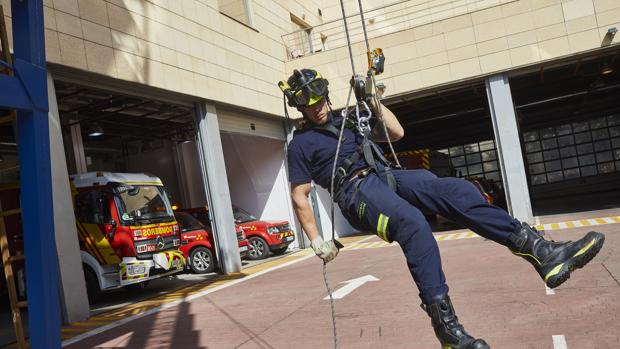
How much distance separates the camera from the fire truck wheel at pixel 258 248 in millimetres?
17734

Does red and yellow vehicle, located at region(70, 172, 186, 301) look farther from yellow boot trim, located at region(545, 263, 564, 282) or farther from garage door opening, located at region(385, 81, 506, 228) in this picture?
yellow boot trim, located at region(545, 263, 564, 282)

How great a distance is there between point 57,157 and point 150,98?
3.81m

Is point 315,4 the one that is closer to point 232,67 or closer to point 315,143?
point 232,67

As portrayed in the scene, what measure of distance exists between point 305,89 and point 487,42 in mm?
14470

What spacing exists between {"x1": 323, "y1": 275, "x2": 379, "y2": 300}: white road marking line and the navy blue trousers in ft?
17.0

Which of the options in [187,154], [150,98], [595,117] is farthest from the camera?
[595,117]

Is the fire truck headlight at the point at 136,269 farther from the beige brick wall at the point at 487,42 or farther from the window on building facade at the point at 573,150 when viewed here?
the window on building facade at the point at 573,150

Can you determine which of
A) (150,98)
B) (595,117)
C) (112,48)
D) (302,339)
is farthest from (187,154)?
(595,117)

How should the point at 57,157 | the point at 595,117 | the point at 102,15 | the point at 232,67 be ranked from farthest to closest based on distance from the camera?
the point at 595,117
the point at 232,67
the point at 102,15
the point at 57,157

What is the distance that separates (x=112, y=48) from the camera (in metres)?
11.6

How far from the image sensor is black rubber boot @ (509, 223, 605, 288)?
3.39 metres

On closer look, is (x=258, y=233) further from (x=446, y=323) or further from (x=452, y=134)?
(x=452, y=134)

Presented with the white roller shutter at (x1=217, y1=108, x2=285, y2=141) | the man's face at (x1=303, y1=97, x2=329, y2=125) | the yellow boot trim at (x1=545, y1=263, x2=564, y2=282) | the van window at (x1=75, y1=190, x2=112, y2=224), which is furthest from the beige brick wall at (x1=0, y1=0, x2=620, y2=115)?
the yellow boot trim at (x1=545, y1=263, x2=564, y2=282)

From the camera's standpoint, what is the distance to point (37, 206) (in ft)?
10.7
